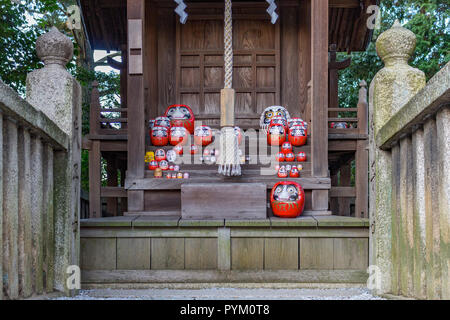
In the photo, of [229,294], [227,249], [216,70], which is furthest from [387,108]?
[216,70]

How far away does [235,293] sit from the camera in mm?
3855

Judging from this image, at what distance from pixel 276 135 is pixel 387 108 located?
8.15 ft

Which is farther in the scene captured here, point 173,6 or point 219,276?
point 173,6

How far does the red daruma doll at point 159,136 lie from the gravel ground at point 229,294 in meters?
2.44

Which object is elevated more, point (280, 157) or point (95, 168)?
point (280, 157)

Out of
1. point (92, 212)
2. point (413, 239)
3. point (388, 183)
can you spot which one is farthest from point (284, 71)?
point (413, 239)

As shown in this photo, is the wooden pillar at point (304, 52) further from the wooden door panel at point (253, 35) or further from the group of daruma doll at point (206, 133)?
the group of daruma doll at point (206, 133)

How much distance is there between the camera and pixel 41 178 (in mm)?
3252

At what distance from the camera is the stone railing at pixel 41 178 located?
8.93ft

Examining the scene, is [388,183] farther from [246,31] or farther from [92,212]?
[246,31]

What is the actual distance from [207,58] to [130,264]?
4.52 m

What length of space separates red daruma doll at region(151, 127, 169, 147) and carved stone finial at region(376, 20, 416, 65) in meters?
3.10

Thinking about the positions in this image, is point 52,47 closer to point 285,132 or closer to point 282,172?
point 282,172

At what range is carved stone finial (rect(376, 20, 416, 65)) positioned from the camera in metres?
Answer: 3.68
